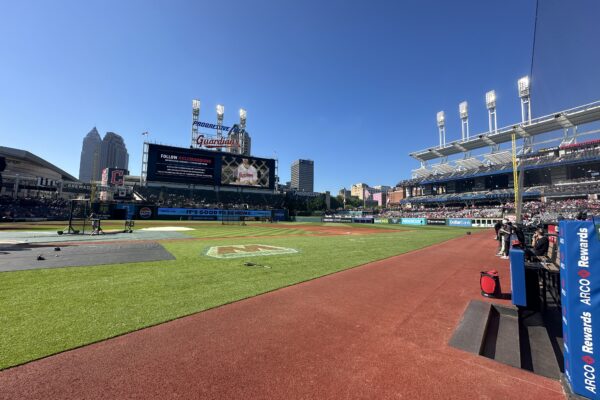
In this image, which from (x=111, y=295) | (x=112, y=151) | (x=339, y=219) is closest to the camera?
(x=111, y=295)

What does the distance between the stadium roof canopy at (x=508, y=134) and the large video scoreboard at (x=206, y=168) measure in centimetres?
5419

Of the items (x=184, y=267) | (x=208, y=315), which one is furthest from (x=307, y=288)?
(x=184, y=267)

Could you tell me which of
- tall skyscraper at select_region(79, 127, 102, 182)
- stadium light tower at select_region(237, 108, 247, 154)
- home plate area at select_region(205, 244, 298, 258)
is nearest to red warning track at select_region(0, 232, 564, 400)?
home plate area at select_region(205, 244, 298, 258)

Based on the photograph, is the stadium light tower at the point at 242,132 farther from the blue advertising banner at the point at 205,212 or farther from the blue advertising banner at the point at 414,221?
the blue advertising banner at the point at 414,221

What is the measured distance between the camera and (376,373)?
139 inches

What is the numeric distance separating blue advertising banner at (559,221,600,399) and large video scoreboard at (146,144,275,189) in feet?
230

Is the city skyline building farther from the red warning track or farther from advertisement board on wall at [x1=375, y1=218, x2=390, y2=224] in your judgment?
the red warning track

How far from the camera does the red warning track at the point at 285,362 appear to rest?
3.09m

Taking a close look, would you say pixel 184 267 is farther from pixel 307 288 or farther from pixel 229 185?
pixel 229 185

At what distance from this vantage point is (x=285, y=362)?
372 centimetres

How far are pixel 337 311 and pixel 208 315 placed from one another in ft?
9.09

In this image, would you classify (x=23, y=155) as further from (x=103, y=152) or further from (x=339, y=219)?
(x=103, y=152)

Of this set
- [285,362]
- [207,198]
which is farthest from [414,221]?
[285,362]

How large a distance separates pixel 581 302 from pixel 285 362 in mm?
3643
